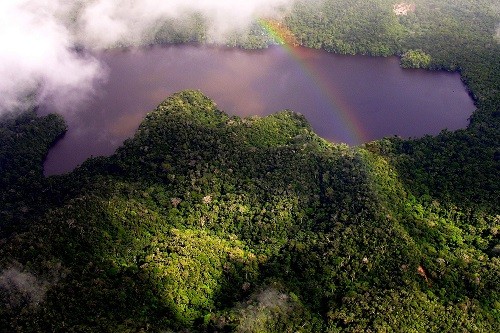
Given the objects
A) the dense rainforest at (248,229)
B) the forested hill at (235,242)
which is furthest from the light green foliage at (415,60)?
the forested hill at (235,242)

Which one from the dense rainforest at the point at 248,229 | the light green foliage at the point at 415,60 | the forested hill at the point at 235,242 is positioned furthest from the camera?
the light green foliage at the point at 415,60

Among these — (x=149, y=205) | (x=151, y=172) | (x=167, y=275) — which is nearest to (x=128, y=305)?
(x=167, y=275)

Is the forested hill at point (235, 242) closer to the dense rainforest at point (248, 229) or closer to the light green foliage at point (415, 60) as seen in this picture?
the dense rainforest at point (248, 229)

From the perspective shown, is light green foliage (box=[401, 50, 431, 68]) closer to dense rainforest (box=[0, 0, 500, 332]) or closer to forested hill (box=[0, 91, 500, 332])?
dense rainforest (box=[0, 0, 500, 332])

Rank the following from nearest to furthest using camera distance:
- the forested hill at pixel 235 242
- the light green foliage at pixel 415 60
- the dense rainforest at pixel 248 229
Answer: the forested hill at pixel 235 242
the dense rainforest at pixel 248 229
the light green foliage at pixel 415 60

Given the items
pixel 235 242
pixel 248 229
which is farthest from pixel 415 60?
pixel 235 242

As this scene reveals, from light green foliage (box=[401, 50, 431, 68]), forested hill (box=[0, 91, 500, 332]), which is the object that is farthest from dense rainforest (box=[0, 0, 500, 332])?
light green foliage (box=[401, 50, 431, 68])

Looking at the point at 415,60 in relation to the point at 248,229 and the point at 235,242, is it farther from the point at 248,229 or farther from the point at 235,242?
the point at 235,242
